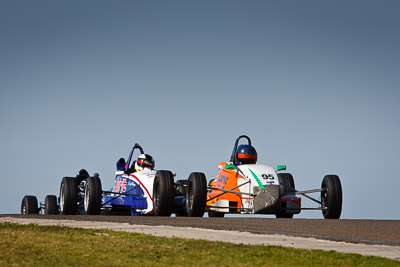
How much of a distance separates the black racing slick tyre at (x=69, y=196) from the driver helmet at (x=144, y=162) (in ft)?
15.0

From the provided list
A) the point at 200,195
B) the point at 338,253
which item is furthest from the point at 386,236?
the point at 200,195

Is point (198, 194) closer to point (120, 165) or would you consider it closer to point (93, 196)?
point (93, 196)

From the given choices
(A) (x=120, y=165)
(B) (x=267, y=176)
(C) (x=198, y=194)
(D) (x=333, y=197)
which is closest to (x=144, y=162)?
(A) (x=120, y=165)

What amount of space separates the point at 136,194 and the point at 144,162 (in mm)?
2451

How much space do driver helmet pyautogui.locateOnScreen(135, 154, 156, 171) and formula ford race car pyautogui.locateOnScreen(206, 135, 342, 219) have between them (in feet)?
14.8

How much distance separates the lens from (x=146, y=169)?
28.2 metres

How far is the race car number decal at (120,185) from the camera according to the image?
27819 millimetres

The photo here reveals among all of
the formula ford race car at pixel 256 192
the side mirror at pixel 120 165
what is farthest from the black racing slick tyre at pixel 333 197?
the side mirror at pixel 120 165

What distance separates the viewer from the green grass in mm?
9672

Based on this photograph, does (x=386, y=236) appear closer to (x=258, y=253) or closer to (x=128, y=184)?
(x=258, y=253)

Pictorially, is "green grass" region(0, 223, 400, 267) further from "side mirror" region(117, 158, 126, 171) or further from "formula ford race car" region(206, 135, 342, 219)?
"side mirror" region(117, 158, 126, 171)

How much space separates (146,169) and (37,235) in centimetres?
1530

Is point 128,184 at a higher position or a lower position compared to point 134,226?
higher

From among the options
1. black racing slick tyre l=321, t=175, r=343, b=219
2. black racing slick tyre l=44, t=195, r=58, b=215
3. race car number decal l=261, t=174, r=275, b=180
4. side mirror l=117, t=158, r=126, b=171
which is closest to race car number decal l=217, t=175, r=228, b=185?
race car number decal l=261, t=174, r=275, b=180
